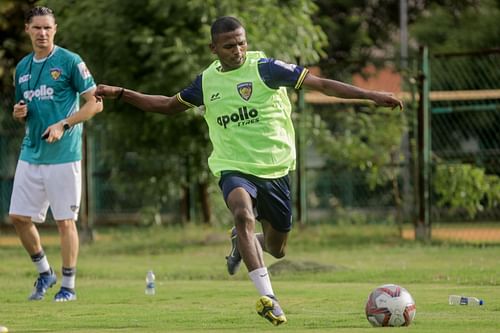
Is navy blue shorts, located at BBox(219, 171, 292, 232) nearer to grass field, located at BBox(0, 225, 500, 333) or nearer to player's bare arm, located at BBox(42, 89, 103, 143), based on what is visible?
grass field, located at BBox(0, 225, 500, 333)

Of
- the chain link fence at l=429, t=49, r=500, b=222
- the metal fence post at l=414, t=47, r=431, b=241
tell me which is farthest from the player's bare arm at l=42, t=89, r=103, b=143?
the metal fence post at l=414, t=47, r=431, b=241

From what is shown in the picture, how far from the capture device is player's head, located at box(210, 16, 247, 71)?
30.7 feet

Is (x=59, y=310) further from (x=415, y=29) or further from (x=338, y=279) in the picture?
(x=415, y=29)

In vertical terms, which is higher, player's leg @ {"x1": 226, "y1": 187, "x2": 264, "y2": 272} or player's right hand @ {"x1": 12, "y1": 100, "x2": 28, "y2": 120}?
player's right hand @ {"x1": 12, "y1": 100, "x2": 28, "y2": 120}

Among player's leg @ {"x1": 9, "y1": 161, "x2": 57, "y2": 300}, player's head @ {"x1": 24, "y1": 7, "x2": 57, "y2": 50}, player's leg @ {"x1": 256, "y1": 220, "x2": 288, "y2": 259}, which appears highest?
player's head @ {"x1": 24, "y1": 7, "x2": 57, "y2": 50}

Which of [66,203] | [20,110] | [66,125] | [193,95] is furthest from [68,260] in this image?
[193,95]

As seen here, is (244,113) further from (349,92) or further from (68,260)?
(68,260)

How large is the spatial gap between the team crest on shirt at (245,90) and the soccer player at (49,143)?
216 cm

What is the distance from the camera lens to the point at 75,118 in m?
11.1

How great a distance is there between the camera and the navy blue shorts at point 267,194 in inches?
367

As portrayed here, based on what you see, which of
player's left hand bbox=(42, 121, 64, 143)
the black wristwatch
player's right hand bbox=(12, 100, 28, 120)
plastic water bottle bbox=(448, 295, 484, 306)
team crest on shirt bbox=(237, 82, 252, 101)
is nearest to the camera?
team crest on shirt bbox=(237, 82, 252, 101)

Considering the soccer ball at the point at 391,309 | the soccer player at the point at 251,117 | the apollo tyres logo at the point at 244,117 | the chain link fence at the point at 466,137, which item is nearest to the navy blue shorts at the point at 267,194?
the soccer player at the point at 251,117

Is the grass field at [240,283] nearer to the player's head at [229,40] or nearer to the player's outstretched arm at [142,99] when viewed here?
the player's outstretched arm at [142,99]

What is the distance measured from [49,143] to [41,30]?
102cm
